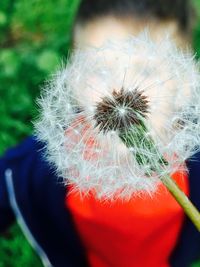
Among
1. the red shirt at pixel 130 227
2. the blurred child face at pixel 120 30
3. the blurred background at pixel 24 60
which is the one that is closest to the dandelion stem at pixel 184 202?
the red shirt at pixel 130 227

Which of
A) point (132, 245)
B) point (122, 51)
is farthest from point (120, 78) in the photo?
point (132, 245)

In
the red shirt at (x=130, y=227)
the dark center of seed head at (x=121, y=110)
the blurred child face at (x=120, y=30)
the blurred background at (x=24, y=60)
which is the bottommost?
the red shirt at (x=130, y=227)

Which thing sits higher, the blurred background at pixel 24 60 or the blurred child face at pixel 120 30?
the blurred background at pixel 24 60

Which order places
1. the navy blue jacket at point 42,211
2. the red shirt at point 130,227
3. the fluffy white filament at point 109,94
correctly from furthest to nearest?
the navy blue jacket at point 42,211
the red shirt at point 130,227
the fluffy white filament at point 109,94

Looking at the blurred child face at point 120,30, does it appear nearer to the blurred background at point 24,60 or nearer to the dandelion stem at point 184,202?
the blurred background at point 24,60

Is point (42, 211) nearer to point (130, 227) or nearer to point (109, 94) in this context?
point (130, 227)
